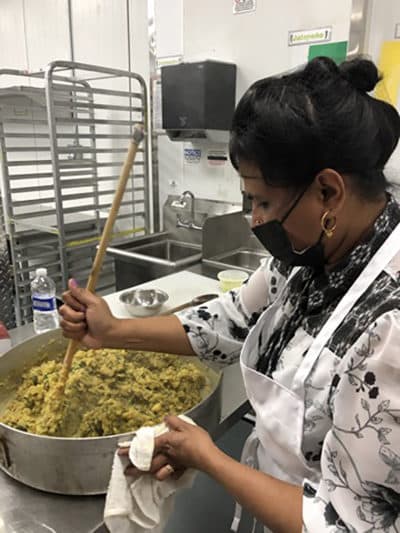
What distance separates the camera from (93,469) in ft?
2.84

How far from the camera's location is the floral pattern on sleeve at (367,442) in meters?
0.61

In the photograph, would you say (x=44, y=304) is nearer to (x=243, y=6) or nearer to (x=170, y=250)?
(x=170, y=250)

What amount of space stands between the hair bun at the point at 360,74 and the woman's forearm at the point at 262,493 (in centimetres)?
69

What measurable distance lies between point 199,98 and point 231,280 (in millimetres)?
1245

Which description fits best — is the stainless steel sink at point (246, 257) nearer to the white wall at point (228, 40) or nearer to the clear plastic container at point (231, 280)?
the white wall at point (228, 40)

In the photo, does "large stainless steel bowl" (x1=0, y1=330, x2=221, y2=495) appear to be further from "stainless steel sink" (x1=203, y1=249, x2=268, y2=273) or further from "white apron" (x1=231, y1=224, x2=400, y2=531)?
"stainless steel sink" (x1=203, y1=249, x2=268, y2=273)

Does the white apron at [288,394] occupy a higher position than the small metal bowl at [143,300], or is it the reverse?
the white apron at [288,394]

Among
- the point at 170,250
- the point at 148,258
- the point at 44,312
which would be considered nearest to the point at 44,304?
the point at 44,312

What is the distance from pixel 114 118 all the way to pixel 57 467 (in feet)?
9.98

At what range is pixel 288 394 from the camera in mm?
811

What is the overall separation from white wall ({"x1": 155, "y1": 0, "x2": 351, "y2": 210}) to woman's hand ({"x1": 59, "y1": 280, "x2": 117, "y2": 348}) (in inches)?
76.0

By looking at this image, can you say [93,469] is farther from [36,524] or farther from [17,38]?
[17,38]

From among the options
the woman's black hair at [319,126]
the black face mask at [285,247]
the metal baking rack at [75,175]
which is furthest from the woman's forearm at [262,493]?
the metal baking rack at [75,175]

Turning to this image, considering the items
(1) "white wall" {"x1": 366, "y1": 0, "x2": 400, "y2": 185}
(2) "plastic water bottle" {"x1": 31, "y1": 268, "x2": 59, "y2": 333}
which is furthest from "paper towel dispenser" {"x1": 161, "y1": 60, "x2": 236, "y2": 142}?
(2) "plastic water bottle" {"x1": 31, "y1": 268, "x2": 59, "y2": 333}
